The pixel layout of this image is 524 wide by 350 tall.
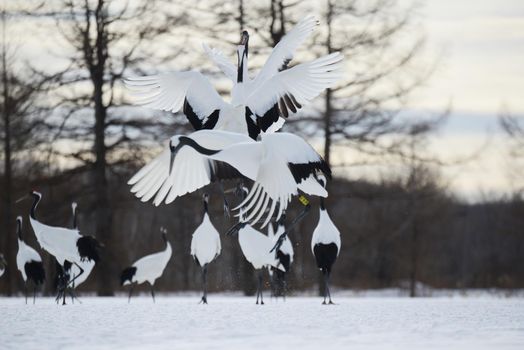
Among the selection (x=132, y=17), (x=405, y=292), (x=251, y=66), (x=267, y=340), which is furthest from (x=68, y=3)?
(x=267, y=340)

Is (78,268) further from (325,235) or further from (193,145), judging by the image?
(193,145)

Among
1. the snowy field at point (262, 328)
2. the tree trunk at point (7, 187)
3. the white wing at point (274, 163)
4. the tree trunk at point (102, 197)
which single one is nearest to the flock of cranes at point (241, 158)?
the white wing at point (274, 163)

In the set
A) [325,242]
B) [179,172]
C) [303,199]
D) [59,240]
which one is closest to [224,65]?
[303,199]

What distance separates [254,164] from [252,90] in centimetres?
258

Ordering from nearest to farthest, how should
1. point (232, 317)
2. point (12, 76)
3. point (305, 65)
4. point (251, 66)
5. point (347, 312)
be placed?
1. point (232, 317)
2. point (347, 312)
3. point (305, 65)
4. point (251, 66)
5. point (12, 76)

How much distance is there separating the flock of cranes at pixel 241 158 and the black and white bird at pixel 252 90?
1 cm

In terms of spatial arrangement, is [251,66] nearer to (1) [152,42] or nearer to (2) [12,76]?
(1) [152,42]

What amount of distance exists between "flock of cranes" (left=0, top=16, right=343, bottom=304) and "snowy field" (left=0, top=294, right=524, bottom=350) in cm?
123

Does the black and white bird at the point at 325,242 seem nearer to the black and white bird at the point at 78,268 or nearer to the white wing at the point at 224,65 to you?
the white wing at the point at 224,65

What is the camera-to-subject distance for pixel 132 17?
22.7m

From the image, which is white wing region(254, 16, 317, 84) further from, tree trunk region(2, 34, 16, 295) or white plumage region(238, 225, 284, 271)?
tree trunk region(2, 34, 16, 295)

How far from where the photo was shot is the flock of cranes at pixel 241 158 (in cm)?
1197

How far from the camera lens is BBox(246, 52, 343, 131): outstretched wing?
14.0 metres

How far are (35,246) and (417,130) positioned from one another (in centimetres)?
1112
